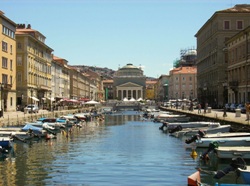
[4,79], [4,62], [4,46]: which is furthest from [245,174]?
[4,79]

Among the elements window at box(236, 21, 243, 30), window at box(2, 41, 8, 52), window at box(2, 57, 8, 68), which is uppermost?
window at box(236, 21, 243, 30)

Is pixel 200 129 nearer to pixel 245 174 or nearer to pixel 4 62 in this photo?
pixel 245 174

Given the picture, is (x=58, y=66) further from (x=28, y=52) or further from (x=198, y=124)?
(x=198, y=124)

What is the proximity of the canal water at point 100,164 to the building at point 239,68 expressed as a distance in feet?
126

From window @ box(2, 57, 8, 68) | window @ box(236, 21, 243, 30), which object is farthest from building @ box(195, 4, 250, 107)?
window @ box(2, 57, 8, 68)

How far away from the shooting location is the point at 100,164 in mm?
31422

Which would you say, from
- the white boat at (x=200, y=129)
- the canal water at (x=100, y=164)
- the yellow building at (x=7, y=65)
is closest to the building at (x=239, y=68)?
the white boat at (x=200, y=129)

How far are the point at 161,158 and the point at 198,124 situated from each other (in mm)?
24225

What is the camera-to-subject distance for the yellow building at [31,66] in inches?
3932

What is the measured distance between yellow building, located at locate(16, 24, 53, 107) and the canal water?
5604 cm

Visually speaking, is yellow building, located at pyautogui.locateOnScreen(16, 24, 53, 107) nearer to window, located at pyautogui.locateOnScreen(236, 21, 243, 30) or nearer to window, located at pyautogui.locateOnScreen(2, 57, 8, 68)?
window, located at pyautogui.locateOnScreen(2, 57, 8, 68)

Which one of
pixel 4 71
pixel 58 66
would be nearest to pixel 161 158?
pixel 4 71

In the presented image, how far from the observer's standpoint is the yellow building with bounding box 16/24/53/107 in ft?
328

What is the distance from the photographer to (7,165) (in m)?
30.8
